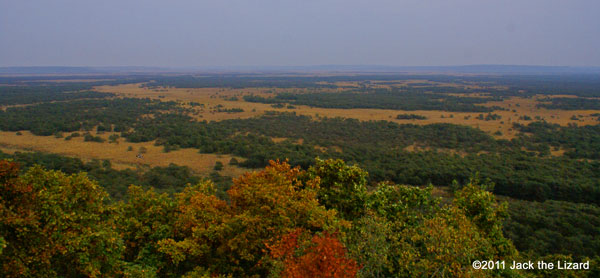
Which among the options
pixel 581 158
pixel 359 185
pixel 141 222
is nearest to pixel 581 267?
pixel 359 185

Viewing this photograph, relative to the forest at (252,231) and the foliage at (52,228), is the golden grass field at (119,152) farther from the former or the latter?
the foliage at (52,228)

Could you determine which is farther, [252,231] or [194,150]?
[194,150]

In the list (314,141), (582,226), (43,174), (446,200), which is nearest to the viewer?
(43,174)

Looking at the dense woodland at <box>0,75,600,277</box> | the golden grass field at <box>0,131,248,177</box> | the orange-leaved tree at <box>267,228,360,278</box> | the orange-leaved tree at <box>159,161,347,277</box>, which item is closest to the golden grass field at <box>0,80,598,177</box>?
the golden grass field at <box>0,131,248,177</box>

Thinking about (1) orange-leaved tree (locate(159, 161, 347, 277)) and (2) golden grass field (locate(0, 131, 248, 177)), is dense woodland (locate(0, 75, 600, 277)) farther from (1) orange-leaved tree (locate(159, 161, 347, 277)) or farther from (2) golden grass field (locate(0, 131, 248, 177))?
(2) golden grass field (locate(0, 131, 248, 177))

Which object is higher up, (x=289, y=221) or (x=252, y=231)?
(x=289, y=221)

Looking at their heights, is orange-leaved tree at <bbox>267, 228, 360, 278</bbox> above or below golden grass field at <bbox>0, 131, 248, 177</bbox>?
above

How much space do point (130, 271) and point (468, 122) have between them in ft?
233

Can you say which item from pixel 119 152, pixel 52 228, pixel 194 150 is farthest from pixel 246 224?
pixel 119 152

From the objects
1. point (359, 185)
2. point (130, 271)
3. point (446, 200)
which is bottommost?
point (446, 200)

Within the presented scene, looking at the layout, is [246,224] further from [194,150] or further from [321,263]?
[194,150]

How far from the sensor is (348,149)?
1777 inches

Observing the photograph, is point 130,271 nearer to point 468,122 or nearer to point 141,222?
point 141,222

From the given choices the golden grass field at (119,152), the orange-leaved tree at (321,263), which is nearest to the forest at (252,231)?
the orange-leaved tree at (321,263)
